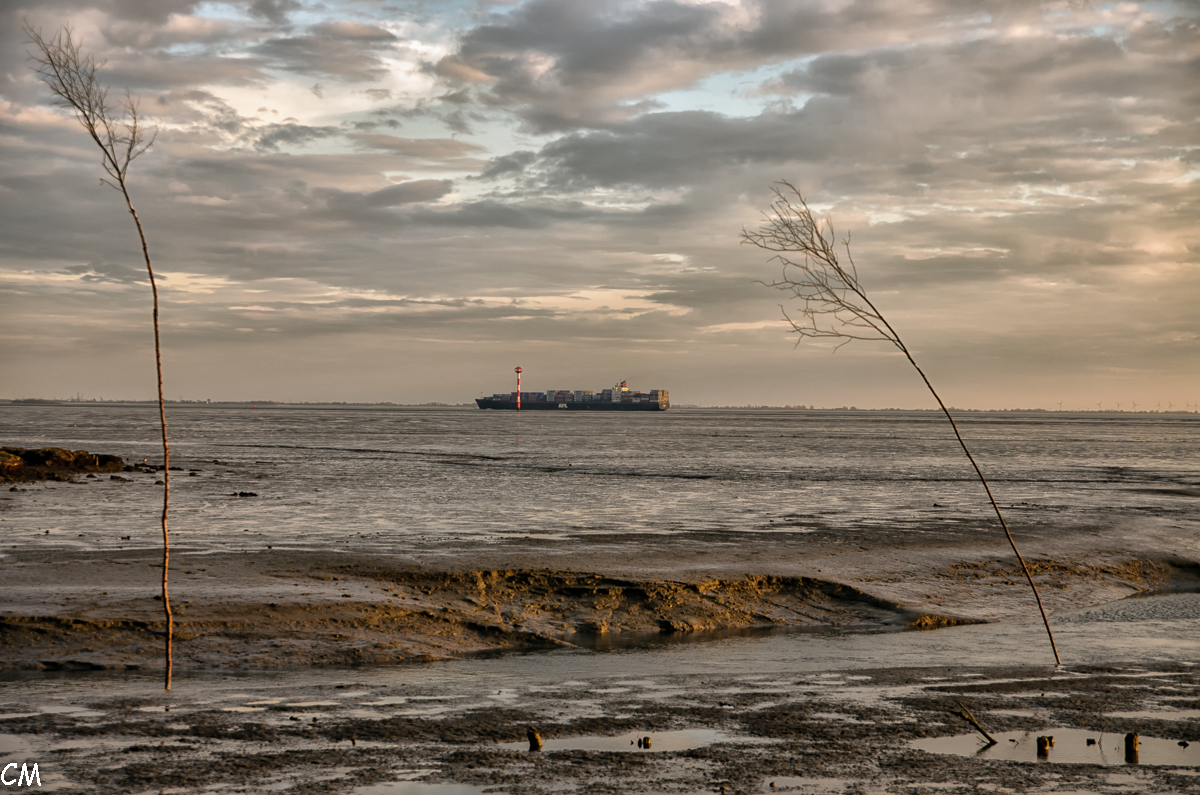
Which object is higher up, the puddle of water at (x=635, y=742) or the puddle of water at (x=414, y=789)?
the puddle of water at (x=414, y=789)

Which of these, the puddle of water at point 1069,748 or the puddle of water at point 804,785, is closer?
the puddle of water at point 804,785

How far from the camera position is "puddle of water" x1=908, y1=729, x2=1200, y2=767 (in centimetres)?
679

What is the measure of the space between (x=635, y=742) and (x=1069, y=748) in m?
3.31

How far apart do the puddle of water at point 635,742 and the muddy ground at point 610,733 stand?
0.9 inches

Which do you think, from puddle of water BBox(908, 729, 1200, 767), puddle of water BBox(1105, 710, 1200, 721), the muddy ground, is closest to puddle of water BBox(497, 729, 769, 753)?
the muddy ground

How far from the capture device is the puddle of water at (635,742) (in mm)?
6973

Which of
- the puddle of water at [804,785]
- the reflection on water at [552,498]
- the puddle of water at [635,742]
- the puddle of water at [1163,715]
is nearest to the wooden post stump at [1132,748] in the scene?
the puddle of water at [1163,715]

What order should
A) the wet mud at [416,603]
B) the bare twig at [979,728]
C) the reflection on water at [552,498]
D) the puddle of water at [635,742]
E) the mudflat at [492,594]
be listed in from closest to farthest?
the puddle of water at [635,742], the bare twig at [979,728], the wet mud at [416,603], the mudflat at [492,594], the reflection on water at [552,498]

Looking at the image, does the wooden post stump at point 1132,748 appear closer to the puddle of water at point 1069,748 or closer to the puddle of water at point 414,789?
the puddle of water at point 1069,748

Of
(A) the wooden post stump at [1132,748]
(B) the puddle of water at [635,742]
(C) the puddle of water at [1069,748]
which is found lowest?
(B) the puddle of water at [635,742]

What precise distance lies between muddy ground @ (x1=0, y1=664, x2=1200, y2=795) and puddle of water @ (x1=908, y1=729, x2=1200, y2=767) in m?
0.05

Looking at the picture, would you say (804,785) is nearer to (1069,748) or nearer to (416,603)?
(1069,748)

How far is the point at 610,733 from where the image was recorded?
24.2 feet

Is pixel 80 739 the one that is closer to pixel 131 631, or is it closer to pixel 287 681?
pixel 287 681
